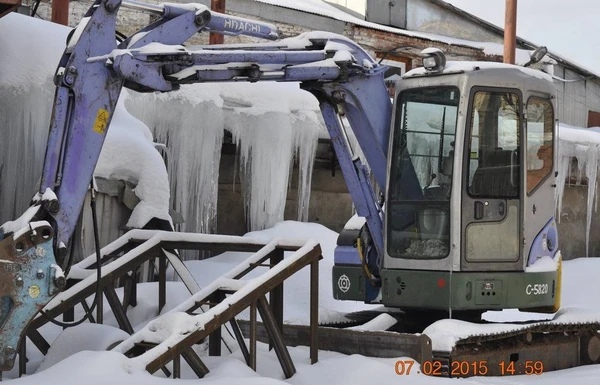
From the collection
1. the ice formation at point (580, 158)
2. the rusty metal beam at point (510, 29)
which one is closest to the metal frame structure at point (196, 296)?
the rusty metal beam at point (510, 29)

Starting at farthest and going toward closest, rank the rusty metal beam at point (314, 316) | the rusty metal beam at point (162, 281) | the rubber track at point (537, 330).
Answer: the rusty metal beam at point (162, 281)
the rubber track at point (537, 330)
the rusty metal beam at point (314, 316)

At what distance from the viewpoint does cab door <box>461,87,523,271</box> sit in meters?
8.77

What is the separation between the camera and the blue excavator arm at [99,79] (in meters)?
6.60

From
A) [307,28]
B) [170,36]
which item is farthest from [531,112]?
[307,28]

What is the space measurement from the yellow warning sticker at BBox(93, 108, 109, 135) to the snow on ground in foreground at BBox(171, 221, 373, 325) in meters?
4.68

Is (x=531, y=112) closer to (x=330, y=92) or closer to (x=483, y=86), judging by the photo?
(x=483, y=86)

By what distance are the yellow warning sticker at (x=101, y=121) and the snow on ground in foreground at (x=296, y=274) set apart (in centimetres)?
468

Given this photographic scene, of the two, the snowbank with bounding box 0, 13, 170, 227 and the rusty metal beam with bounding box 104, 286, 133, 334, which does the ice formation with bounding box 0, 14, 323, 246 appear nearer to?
the snowbank with bounding box 0, 13, 170, 227

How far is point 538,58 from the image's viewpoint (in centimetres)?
965

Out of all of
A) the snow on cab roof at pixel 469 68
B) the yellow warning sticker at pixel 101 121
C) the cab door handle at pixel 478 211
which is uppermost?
the snow on cab roof at pixel 469 68

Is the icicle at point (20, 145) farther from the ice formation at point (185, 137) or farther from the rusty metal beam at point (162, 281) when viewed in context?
the rusty metal beam at point (162, 281)

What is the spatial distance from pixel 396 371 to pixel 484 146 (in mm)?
2334

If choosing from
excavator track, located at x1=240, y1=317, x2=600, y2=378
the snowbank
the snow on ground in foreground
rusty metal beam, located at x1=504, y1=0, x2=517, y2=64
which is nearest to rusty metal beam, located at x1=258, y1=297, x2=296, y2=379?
excavator track, located at x1=240, y1=317, x2=600, y2=378

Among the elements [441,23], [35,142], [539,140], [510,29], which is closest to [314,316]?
[539,140]
